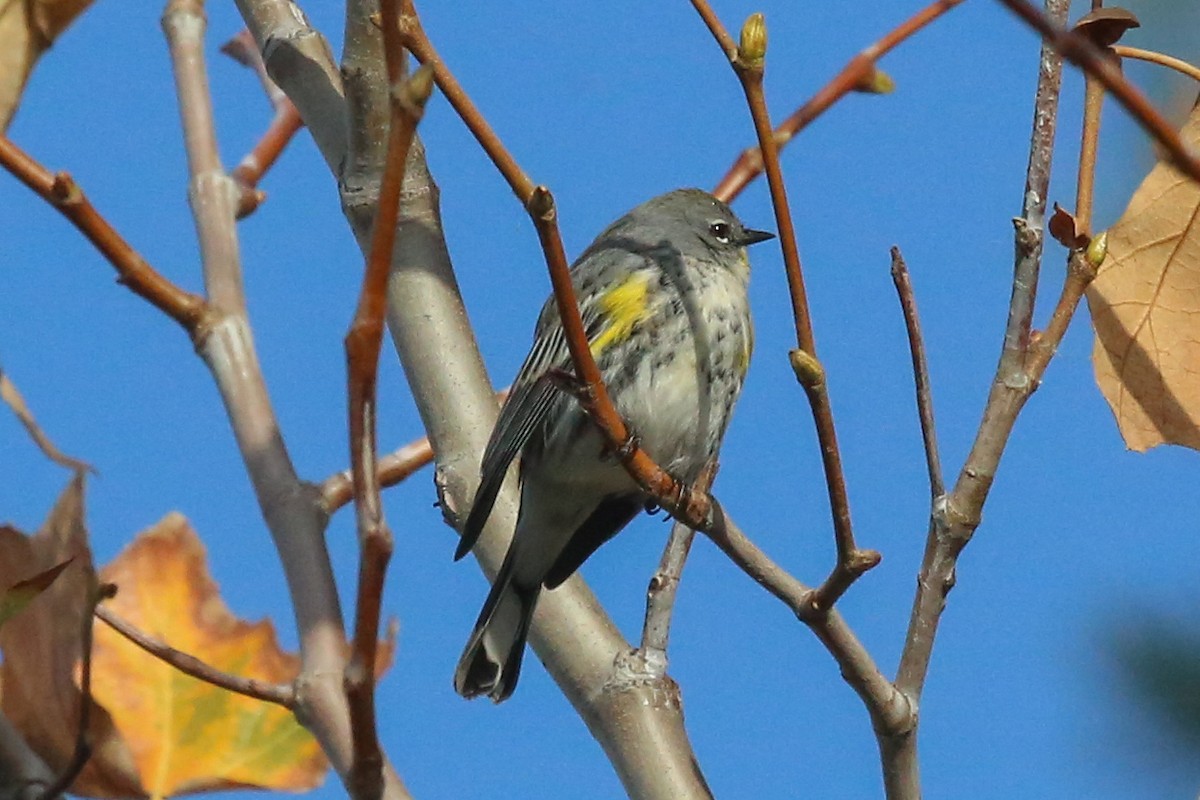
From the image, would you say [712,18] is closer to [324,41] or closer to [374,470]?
[374,470]

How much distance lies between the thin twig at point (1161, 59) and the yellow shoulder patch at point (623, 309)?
4.94ft

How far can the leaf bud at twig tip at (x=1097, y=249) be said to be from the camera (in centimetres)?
175

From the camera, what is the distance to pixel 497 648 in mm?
3211

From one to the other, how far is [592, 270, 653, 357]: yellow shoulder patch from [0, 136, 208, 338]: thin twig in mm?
1289

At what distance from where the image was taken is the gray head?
3859 millimetres

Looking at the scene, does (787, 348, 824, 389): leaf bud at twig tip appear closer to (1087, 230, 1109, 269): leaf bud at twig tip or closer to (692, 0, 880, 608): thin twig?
(692, 0, 880, 608): thin twig

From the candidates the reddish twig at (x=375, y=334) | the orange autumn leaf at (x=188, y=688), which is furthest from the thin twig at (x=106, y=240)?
the reddish twig at (x=375, y=334)

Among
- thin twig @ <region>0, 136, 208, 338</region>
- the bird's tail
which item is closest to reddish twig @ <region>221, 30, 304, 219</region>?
thin twig @ <region>0, 136, 208, 338</region>

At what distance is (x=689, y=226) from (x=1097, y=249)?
7.27 feet

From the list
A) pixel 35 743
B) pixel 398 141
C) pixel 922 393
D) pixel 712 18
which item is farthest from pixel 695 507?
pixel 398 141

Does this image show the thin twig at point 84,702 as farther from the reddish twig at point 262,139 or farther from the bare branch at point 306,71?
the bare branch at point 306,71

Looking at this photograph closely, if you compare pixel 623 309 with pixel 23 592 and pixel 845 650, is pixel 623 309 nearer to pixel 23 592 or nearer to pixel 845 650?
pixel 845 650

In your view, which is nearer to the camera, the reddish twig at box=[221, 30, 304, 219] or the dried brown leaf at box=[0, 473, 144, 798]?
the dried brown leaf at box=[0, 473, 144, 798]

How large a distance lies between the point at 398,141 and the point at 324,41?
1817 millimetres
